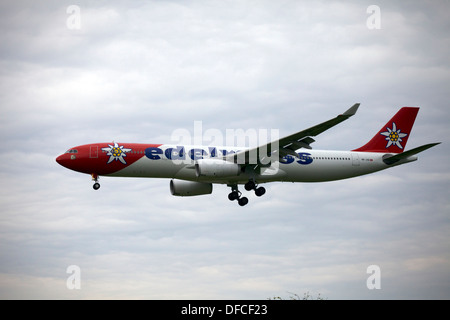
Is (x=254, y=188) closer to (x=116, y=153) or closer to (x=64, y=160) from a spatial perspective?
(x=116, y=153)

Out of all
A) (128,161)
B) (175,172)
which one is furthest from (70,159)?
(175,172)

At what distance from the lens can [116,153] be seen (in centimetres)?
4584

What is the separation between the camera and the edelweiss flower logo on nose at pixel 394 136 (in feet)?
177

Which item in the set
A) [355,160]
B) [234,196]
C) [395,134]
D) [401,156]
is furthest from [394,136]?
→ [234,196]

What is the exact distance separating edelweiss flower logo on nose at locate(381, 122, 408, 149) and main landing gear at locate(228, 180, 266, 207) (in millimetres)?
12886

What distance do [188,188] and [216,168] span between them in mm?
6541

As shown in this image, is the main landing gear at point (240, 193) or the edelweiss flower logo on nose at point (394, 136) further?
the edelweiss flower logo on nose at point (394, 136)

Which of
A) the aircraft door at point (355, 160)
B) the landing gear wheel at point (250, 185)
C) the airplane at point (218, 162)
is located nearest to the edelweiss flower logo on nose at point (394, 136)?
the airplane at point (218, 162)

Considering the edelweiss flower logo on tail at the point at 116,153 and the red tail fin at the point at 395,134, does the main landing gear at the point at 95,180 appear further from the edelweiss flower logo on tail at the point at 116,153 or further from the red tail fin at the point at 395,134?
the red tail fin at the point at 395,134

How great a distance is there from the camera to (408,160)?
50812 millimetres

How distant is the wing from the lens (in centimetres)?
4216
